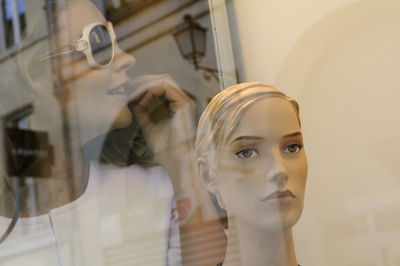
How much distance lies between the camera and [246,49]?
1.47 m

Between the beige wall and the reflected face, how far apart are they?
0.70 ft

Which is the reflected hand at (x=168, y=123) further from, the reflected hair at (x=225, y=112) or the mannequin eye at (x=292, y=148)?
the mannequin eye at (x=292, y=148)

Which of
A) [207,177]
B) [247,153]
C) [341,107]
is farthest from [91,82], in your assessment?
[341,107]

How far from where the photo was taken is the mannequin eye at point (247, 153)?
114 centimetres

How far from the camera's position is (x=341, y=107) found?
4.55 ft

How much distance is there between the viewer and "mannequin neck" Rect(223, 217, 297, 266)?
3.76 feet

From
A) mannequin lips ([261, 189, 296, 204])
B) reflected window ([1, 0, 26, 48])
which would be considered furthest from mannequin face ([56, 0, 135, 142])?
mannequin lips ([261, 189, 296, 204])

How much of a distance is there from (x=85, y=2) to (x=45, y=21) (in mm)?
154

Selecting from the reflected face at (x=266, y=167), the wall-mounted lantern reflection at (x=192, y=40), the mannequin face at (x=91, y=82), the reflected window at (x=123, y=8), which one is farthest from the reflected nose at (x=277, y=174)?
the reflected window at (x=123, y=8)

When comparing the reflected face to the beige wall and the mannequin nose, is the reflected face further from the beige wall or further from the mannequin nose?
the mannequin nose

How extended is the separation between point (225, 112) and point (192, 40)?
55 centimetres

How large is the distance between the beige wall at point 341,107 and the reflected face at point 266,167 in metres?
0.21

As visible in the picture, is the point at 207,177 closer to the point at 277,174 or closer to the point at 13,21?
the point at 277,174

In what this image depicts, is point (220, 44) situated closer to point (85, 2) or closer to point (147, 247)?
point (85, 2)
